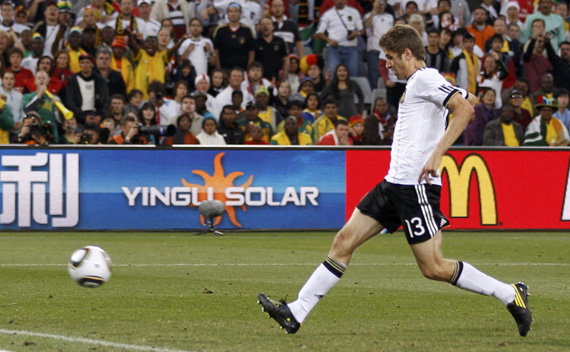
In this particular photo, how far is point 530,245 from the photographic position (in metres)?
15.6

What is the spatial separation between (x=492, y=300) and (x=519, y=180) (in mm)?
8863

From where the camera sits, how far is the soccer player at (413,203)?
705 cm

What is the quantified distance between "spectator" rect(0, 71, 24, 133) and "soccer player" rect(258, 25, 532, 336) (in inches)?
508

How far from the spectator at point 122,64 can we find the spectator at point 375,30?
211 inches

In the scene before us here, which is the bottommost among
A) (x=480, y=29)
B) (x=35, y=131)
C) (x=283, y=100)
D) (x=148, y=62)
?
(x=35, y=131)

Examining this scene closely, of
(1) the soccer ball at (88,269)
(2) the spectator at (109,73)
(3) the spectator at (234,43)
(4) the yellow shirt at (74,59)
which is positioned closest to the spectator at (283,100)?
(3) the spectator at (234,43)

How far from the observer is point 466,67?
72.3ft

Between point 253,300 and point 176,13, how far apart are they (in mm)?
A: 13940

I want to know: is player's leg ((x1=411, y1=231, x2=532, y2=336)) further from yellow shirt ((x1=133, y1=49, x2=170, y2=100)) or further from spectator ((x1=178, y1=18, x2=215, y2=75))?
spectator ((x1=178, y1=18, x2=215, y2=75))

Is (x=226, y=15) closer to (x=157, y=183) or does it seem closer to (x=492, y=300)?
(x=157, y=183)

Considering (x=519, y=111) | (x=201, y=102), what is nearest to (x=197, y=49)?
(x=201, y=102)

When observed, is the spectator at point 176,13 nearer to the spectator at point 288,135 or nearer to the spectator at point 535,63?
the spectator at point 288,135

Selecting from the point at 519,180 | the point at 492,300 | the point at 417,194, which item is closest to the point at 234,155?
the point at 519,180

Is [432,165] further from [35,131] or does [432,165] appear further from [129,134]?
[129,134]
